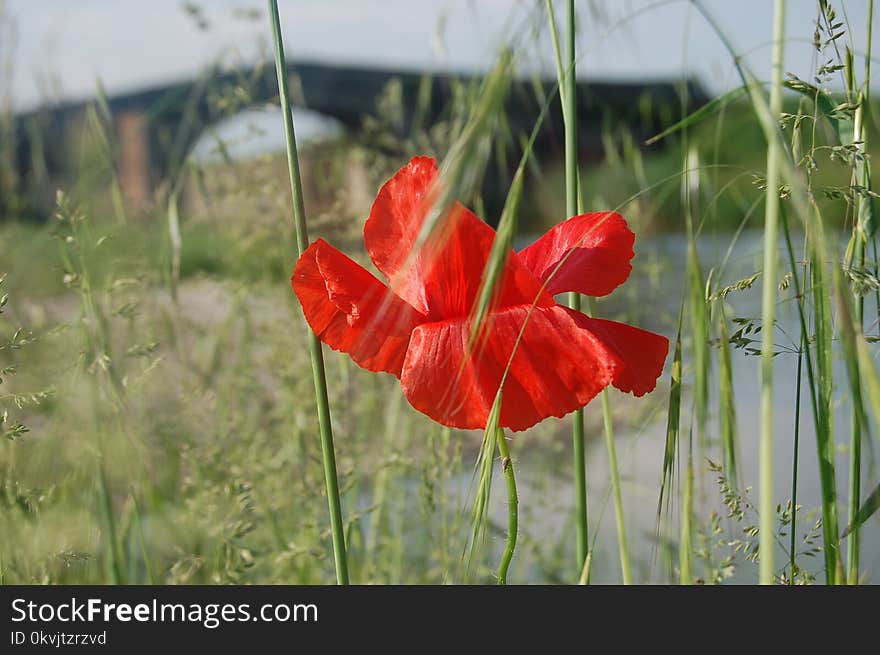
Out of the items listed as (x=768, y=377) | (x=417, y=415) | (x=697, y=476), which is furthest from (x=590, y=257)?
(x=417, y=415)

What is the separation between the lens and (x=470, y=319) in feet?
1.39

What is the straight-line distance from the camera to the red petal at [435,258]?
43cm

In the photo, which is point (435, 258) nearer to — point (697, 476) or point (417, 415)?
point (697, 476)

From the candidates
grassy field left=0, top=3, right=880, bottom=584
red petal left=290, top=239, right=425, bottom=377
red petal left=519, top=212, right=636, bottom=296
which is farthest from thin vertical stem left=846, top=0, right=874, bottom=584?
red petal left=290, top=239, right=425, bottom=377

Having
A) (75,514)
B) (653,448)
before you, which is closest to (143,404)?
(75,514)

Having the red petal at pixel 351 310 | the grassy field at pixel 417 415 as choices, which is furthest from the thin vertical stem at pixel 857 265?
the red petal at pixel 351 310

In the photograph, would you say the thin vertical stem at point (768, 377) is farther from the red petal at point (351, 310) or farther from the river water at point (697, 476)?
the river water at point (697, 476)

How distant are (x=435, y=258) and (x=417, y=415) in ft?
2.91

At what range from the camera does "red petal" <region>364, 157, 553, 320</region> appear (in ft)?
1.42

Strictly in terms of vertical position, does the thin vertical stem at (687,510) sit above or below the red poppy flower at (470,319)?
below

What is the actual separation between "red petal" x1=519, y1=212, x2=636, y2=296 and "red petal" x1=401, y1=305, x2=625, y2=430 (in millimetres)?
39

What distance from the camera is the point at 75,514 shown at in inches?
35.8
